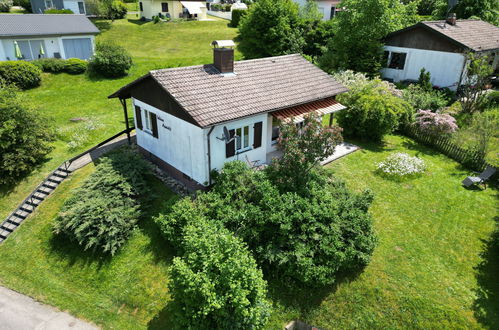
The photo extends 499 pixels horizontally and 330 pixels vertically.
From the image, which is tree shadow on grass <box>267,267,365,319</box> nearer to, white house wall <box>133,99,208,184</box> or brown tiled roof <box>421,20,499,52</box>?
white house wall <box>133,99,208,184</box>

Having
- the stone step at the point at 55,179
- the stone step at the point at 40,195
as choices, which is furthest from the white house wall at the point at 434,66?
the stone step at the point at 40,195

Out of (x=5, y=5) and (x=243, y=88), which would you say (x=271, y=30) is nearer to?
(x=243, y=88)

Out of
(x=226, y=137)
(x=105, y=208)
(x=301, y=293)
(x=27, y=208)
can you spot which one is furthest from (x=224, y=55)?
(x=27, y=208)

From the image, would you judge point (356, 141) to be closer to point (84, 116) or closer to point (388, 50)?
point (388, 50)

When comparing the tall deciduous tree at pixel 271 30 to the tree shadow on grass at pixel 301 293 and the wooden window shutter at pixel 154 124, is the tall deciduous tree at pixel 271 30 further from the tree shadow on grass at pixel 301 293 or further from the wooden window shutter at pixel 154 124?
the tree shadow on grass at pixel 301 293

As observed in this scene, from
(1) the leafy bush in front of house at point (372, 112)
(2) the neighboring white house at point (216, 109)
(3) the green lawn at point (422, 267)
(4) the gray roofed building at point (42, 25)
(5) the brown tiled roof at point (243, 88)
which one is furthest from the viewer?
(4) the gray roofed building at point (42, 25)

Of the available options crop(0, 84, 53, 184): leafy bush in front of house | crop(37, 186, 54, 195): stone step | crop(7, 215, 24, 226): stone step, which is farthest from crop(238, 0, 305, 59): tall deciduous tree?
crop(7, 215, 24, 226): stone step

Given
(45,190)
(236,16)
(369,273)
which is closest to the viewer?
(369,273)

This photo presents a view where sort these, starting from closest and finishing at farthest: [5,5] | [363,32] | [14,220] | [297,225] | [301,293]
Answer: [301,293] → [297,225] → [14,220] → [363,32] → [5,5]
